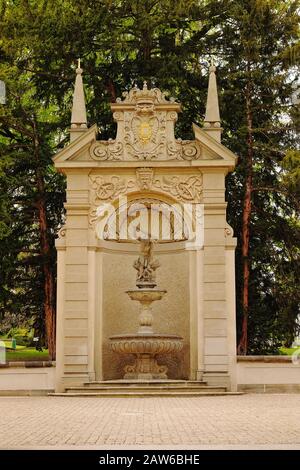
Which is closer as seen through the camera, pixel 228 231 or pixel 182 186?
pixel 228 231

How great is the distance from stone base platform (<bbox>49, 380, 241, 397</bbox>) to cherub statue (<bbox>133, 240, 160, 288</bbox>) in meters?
2.53

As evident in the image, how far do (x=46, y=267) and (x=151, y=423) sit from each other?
14.5 metres

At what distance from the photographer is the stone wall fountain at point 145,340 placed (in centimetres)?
1953

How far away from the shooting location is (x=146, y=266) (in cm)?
2084

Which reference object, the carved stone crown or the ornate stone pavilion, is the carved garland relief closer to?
the ornate stone pavilion

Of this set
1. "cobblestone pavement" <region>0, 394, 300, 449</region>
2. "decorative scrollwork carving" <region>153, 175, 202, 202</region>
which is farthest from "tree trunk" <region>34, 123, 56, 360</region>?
"cobblestone pavement" <region>0, 394, 300, 449</region>

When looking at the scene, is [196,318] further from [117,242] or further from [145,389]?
[117,242]

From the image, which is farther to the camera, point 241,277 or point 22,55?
point 22,55

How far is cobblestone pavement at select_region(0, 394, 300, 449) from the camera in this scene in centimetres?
919

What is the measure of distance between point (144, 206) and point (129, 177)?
41.9 inches

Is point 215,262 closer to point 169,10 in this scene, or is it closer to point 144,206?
point 144,206

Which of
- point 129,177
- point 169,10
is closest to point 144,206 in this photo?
point 129,177

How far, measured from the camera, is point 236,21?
27188 mm

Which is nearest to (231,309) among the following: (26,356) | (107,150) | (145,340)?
(145,340)
